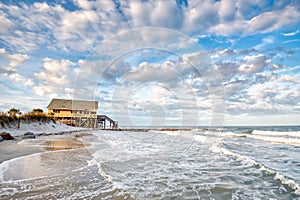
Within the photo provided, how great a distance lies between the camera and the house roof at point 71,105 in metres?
54.3

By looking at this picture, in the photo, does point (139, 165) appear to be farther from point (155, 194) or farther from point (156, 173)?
point (155, 194)

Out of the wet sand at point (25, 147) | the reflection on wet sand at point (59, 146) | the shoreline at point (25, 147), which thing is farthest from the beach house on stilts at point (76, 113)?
the reflection on wet sand at point (59, 146)

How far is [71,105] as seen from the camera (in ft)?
181

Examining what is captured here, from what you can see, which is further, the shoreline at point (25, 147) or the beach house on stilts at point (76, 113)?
the beach house on stilts at point (76, 113)

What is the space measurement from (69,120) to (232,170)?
51926 mm

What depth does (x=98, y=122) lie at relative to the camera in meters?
56.7

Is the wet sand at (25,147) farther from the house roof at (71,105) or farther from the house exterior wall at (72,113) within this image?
the house roof at (71,105)

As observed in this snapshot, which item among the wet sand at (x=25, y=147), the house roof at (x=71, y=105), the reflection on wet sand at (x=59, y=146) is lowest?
the reflection on wet sand at (x=59, y=146)

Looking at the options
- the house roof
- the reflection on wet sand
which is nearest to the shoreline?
the reflection on wet sand

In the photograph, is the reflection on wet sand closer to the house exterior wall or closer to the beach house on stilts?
the beach house on stilts

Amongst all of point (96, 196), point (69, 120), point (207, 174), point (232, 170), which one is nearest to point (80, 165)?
point (96, 196)

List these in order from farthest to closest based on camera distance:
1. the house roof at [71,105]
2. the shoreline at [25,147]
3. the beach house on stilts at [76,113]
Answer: the house roof at [71,105] < the beach house on stilts at [76,113] < the shoreline at [25,147]

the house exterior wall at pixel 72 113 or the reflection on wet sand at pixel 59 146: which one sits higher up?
the house exterior wall at pixel 72 113

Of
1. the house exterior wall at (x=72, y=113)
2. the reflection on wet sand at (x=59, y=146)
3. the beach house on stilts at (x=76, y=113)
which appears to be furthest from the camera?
the house exterior wall at (x=72, y=113)
